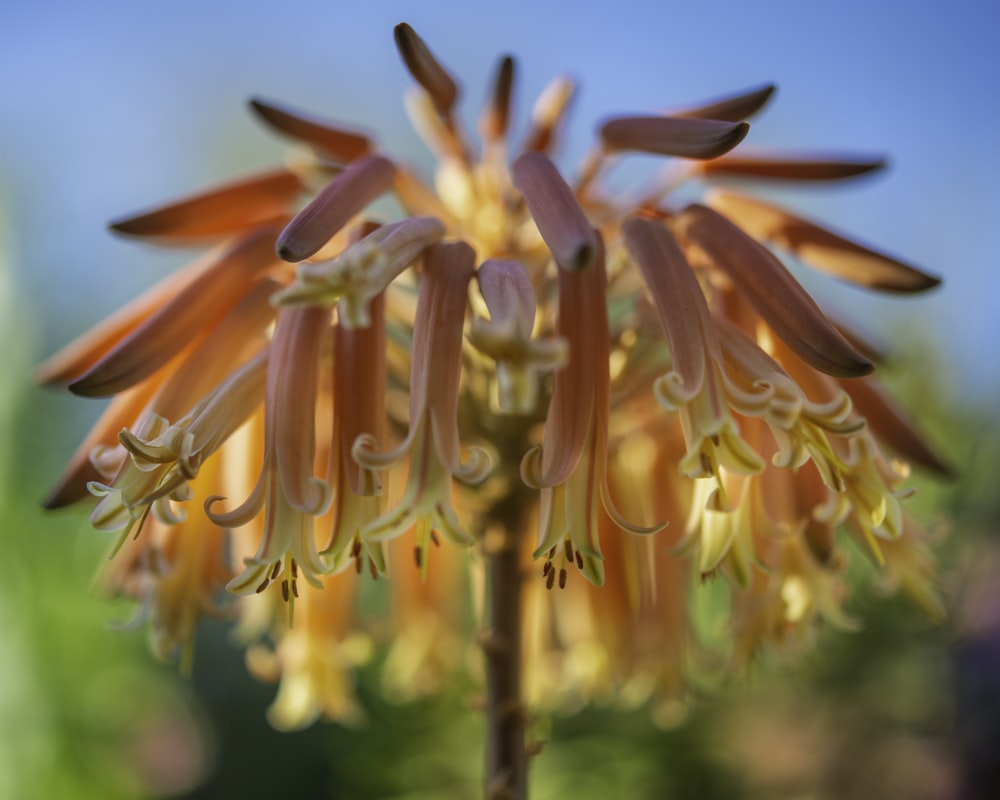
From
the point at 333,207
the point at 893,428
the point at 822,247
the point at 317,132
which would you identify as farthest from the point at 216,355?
the point at 893,428

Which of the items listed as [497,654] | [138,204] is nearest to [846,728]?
[497,654]

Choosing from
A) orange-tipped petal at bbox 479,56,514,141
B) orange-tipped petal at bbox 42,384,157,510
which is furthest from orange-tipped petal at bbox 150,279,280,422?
orange-tipped petal at bbox 479,56,514,141

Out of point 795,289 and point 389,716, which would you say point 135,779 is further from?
point 795,289

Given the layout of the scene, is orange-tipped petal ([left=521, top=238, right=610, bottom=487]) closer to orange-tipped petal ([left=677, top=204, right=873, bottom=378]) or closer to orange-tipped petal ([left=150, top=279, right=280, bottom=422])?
orange-tipped petal ([left=677, top=204, right=873, bottom=378])

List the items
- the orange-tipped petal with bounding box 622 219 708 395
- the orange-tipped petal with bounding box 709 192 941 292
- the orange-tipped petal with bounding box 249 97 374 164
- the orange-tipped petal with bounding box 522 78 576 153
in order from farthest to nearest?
the orange-tipped petal with bounding box 522 78 576 153, the orange-tipped petal with bounding box 249 97 374 164, the orange-tipped petal with bounding box 709 192 941 292, the orange-tipped petal with bounding box 622 219 708 395

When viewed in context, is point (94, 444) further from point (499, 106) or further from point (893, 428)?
point (893, 428)

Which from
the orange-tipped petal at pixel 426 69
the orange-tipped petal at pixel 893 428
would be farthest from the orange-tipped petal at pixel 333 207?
the orange-tipped petal at pixel 893 428

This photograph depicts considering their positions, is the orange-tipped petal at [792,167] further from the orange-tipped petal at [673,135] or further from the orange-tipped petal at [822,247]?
the orange-tipped petal at [673,135]
